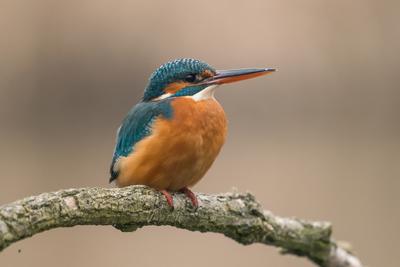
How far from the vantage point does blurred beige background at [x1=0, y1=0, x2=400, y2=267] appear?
9.50 meters

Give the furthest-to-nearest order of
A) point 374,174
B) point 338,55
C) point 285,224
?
point 338,55 < point 374,174 < point 285,224

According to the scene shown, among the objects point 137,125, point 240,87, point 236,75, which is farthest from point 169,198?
point 240,87

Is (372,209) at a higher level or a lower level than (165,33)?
lower

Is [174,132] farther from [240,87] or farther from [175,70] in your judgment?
[240,87]

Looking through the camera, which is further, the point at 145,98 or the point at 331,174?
the point at 331,174

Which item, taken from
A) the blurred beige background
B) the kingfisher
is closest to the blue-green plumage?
the kingfisher

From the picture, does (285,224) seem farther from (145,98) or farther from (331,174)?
(331,174)

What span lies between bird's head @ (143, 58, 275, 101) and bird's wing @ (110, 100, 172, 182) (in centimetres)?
10

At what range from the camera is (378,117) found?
11.7 metres

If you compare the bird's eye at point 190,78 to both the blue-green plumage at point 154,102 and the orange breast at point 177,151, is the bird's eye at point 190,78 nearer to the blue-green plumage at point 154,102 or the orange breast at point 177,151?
the blue-green plumage at point 154,102

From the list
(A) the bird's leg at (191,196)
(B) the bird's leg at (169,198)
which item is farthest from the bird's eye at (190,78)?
(B) the bird's leg at (169,198)

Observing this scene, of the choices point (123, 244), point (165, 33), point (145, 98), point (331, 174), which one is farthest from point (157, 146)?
point (165, 33)

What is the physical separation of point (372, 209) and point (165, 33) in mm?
3417

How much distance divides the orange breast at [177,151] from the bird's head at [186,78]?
0.13 m
